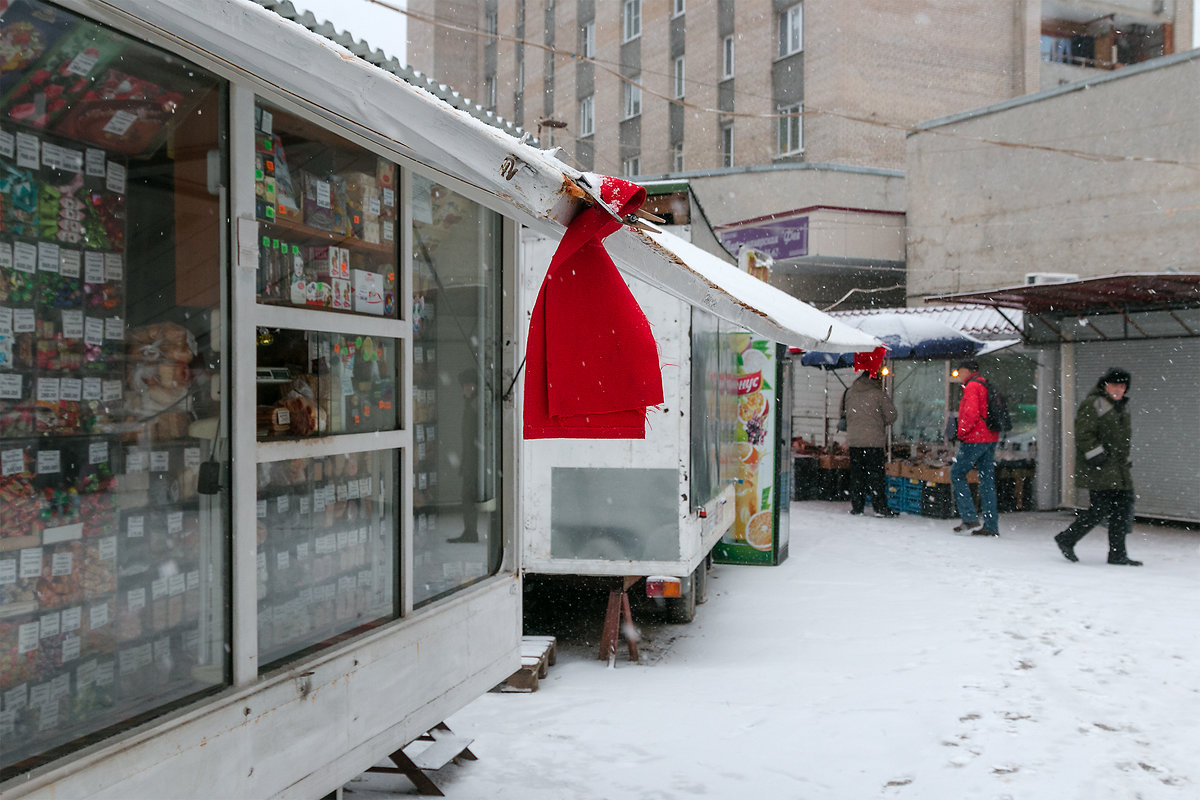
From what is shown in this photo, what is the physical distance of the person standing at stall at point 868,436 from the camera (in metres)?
12.6

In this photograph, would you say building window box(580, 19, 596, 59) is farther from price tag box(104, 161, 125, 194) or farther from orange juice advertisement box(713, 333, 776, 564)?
price tag box(104, 161, 125, 194)

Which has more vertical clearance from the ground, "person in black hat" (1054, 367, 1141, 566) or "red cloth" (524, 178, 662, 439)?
"red cloth" (524, 178, 662, 439)

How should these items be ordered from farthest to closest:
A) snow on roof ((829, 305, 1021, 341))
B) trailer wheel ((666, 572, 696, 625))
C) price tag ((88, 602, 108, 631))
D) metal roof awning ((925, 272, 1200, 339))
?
snow on roof ((829, 305, 1021, 341)) < metal roof awning ((925, 272, 1200, 339)) < trailer wheel ((666, 572, 696, 625)) < price tag ((88, 602, 108, 631))

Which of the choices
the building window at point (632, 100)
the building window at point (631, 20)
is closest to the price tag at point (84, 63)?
the building window at point (632, 100)

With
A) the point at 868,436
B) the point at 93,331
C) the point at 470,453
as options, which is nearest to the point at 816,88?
the point at 868,436

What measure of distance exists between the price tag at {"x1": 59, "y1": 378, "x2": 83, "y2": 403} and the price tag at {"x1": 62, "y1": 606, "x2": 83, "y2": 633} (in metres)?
0.55

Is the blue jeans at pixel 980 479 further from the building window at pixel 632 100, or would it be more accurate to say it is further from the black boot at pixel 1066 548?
the building window at pixel 632 100

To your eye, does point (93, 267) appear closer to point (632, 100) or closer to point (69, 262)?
point (69, 262)

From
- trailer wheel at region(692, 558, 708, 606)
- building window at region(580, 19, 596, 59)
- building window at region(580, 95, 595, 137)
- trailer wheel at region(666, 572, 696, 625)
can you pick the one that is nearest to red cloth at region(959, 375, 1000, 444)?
trailer wheel at region(692, 558, 708, 606)

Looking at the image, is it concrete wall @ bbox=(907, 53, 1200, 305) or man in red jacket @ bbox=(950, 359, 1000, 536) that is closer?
man in red jacket @ bbox=(950, 359, 1000, 536)

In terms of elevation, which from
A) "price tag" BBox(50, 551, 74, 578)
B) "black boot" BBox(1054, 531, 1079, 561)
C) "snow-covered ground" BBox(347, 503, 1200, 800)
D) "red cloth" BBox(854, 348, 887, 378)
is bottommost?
"snow-covered ground" BBox(347, 503, 1200, 800)

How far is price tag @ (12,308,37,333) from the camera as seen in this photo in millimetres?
2426

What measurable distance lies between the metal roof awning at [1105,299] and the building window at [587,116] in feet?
68.0

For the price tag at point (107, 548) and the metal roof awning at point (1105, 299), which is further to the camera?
the metal roof awning at point (1105, 299)
